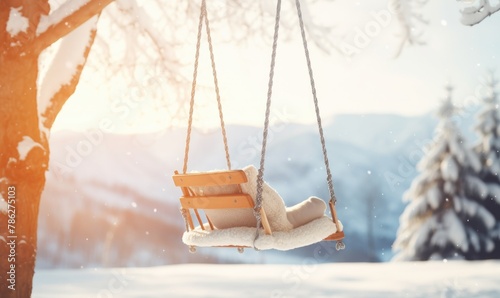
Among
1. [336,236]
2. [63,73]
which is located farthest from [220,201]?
[63,73]

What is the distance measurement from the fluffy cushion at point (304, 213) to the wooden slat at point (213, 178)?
2.01 ft

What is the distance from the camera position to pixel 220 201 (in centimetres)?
414

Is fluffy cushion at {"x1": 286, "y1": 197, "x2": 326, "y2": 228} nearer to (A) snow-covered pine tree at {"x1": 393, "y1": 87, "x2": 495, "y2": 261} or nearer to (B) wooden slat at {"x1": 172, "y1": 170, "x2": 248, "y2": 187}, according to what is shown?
Answer: (B) wooden slat at {"x1": 172, "y1": 170, "x2": 248, "y2": 187}

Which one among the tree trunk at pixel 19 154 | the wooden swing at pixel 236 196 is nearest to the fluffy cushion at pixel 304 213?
the wooden swing at pixel 236 196

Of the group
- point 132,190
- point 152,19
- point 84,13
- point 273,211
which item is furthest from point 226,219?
point 132,190

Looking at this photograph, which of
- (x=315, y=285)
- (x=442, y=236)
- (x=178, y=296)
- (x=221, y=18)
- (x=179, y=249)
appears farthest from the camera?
(x=179, y=249)

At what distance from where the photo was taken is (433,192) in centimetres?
1370

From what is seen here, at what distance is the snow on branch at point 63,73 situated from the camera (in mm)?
5184

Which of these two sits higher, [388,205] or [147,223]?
[147,223]

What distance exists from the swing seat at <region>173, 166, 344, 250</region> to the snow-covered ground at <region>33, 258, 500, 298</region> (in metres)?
3.21

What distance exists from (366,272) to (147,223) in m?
9.96

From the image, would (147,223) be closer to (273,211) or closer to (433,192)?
(433,192)

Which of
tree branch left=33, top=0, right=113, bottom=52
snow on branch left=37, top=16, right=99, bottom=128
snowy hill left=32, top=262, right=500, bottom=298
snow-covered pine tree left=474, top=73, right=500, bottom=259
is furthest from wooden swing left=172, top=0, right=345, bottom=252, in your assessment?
snow-covered pine tree left=474, top=73, right=500, bottom=259

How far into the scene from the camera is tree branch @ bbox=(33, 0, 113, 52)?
178 inches
